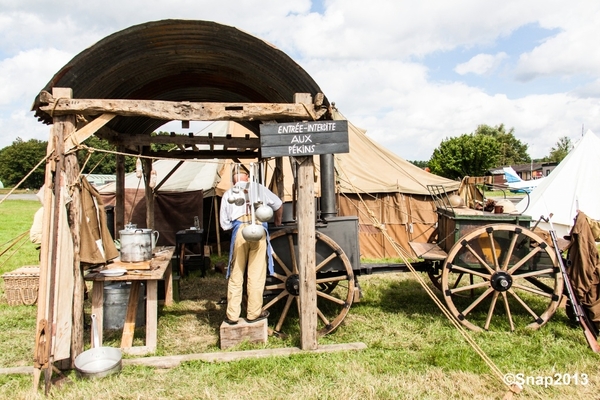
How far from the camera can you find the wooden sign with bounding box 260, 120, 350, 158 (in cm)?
417

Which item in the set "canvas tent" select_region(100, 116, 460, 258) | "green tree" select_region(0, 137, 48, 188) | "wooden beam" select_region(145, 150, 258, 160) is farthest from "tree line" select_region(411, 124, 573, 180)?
"green tree" select_region(0, 137, 48, 188)

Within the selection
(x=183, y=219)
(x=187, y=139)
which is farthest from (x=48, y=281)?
(x=183, y=219)

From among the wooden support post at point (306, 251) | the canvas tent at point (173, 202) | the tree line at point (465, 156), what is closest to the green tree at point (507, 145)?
the tree line at point (465, 156)

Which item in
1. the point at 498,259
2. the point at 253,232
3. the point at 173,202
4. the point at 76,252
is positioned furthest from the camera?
the point at 173,202

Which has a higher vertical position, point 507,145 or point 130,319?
point 507,145

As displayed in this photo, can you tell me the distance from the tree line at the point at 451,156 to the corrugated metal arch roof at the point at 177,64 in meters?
15.3

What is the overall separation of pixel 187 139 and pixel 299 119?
121 inches

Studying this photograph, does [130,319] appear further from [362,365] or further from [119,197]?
[119,197]

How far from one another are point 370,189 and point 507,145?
6845cm

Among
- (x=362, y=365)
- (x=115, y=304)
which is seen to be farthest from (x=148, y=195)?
(x=362, y=365)

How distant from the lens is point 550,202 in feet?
39.7

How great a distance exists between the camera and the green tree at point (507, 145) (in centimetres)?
6631

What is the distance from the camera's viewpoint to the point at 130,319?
461 cm

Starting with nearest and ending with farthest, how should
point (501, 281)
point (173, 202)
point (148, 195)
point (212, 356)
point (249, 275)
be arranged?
point (212, 356), point (249, 275), point (501, 281), point (148, 195), point (173, 202)
